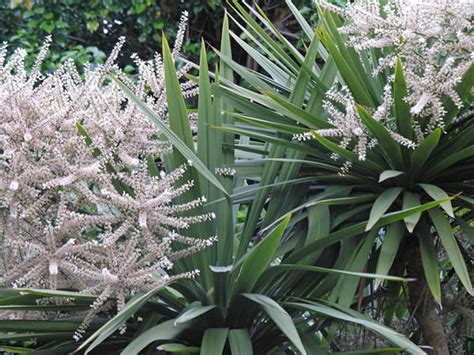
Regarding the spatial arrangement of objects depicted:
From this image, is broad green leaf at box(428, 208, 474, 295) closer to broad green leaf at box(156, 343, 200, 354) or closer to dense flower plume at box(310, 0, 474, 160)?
dense flower plume at box(310, 0, 474, 160)

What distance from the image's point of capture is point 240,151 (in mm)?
2660

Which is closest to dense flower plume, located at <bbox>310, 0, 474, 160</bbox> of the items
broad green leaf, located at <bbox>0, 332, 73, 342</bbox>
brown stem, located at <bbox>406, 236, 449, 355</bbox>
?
brown stem, located at <bbox>406, 236, 449, 355</bbox>

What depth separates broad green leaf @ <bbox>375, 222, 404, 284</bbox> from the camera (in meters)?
1.99

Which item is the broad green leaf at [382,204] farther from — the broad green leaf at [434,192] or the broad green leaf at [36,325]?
the broad green leaf at [36,325]

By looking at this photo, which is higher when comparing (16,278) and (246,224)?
(246,224)

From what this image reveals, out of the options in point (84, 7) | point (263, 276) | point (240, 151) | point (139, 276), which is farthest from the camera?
point (84, 7)

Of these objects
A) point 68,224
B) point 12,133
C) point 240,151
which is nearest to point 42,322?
point 68,224

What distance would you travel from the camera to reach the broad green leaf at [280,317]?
1.75 metres

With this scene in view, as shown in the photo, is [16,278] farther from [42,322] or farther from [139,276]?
[139,276]

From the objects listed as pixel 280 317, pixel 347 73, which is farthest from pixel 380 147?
pixel 280 317

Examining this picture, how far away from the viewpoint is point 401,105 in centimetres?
208

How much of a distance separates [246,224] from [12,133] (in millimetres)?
711

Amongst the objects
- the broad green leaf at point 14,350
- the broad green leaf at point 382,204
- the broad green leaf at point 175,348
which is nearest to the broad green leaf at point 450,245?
the broad green leaf at point 382,204

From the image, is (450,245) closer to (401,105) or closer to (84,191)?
(401,105)
